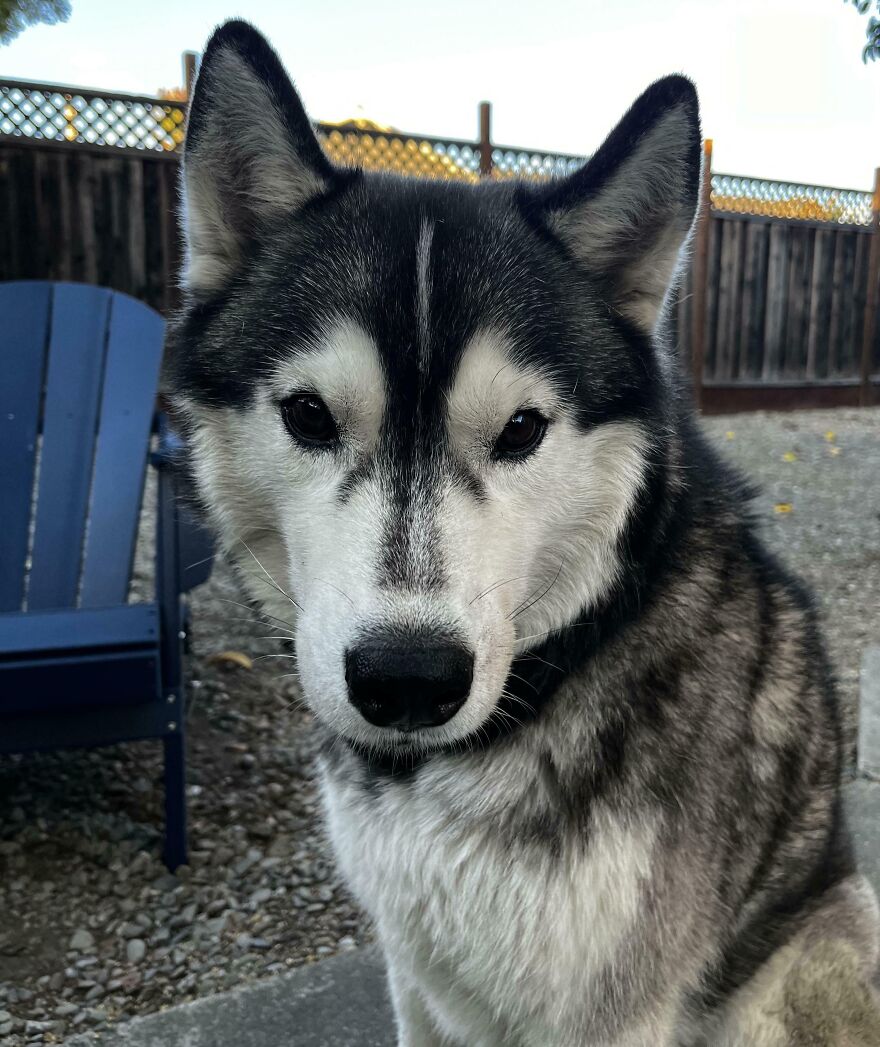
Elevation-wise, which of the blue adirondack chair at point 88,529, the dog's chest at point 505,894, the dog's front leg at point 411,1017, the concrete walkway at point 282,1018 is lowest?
the concrete walkway at point 282,1018

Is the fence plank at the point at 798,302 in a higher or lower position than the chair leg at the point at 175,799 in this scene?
higher

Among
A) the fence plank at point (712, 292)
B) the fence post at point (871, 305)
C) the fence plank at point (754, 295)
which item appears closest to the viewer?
the fence plank at point (712, 292)

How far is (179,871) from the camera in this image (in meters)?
2.85

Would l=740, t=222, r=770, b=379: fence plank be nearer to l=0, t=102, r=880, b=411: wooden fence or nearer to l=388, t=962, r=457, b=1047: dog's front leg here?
l=0, t=102, r=880, b=411: wooden fence

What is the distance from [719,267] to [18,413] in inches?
330

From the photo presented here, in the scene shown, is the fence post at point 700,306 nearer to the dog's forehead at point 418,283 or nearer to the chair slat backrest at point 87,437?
the chair slat backrest at point 87,437

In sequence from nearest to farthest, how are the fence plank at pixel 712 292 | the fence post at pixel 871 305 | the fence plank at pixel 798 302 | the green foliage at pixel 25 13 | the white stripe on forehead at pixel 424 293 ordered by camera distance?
the white stripe on forehead at pixel 424 293 < the green foliage at pixel 25 13 < the fence plank at pixel 712 292 < the fence plank at pixel 798 302 < the fence post at pixel 871 305

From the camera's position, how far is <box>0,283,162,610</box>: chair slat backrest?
3344 mm

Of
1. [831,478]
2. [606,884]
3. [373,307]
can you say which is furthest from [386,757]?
[831,478]

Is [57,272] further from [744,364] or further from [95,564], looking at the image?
[744,364]

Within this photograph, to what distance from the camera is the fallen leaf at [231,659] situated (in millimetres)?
3996

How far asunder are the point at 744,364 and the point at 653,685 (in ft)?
31.7

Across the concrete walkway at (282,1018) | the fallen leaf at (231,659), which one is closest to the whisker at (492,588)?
the concrete walkway at (282,1018)

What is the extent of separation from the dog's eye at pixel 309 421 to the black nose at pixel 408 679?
14.9 inches
